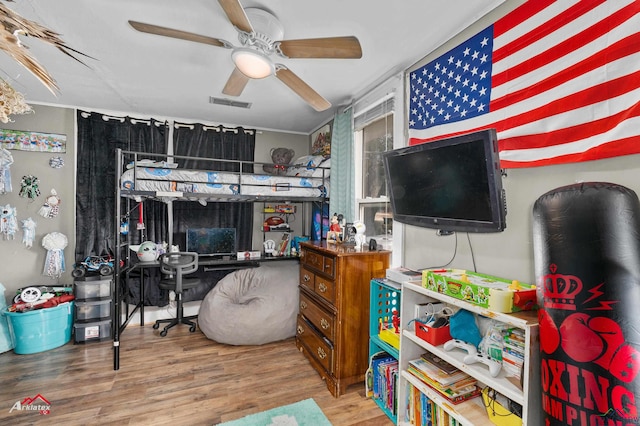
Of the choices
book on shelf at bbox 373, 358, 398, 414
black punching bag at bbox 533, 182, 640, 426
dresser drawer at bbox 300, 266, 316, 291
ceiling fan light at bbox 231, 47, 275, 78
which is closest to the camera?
black punching bag at bbox 533, 182, 640, 426

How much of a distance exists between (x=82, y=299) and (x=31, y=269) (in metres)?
0.77

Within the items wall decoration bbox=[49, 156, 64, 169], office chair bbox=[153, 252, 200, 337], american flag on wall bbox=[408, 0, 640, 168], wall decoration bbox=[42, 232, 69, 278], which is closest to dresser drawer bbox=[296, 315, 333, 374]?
office chair bbox=[153, 252, 200, 337]

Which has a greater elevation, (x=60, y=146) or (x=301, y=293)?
(x=60, y=146)

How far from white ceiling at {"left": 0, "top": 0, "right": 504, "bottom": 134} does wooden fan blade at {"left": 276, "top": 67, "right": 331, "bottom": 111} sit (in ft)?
0.81

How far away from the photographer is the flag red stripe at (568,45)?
1.09 metres

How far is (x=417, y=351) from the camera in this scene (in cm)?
178

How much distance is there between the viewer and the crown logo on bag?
Result: 0.97 meters

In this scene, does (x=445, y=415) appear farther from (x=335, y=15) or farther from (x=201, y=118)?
(x=201, y=118)

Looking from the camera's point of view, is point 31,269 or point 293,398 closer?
point 293,398

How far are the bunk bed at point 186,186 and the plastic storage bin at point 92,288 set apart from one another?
0.57 ft

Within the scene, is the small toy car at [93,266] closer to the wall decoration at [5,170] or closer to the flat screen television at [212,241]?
the flat screen television at [212,241]

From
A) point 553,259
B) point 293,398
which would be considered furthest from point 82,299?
point 553,259

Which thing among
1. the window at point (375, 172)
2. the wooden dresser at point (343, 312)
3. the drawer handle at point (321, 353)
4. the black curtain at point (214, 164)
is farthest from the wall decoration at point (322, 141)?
the drawer handle at point (321, 353)

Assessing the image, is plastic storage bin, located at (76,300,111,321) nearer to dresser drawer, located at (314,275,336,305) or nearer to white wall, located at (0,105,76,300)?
white wall, located at (0,105,76,300)
